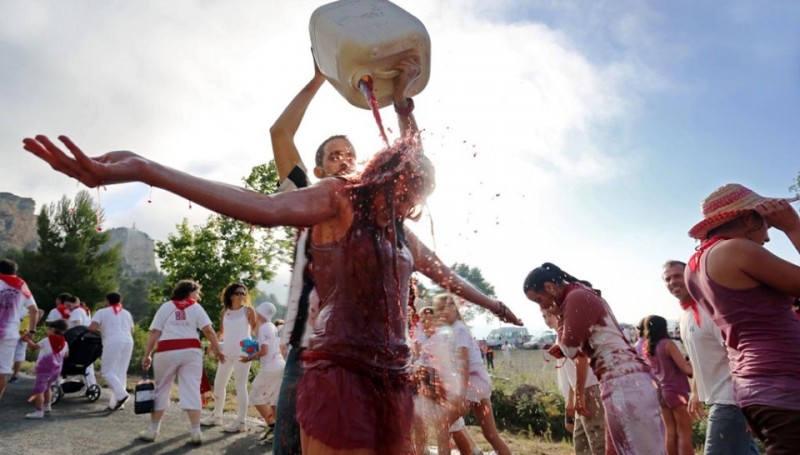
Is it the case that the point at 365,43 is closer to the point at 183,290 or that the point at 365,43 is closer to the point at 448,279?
the point at 448,279

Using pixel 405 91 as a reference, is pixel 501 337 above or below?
below

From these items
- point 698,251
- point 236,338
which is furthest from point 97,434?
point 698,251

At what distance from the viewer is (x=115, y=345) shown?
1026cm

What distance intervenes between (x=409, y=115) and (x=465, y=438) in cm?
492

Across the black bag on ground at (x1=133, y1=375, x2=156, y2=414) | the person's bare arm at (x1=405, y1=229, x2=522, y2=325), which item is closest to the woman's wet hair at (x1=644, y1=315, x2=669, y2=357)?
the person's bare arm at (x1=405, y1=229, x2=522, y2=325)

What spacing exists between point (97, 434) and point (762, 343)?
855 cm

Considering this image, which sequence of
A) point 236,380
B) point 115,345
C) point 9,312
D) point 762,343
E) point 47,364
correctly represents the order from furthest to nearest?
1. point 115,345
2. point 47,364
3. point 236,380
4. point 9,312
5. point 762,343

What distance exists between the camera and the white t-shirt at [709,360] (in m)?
4.15

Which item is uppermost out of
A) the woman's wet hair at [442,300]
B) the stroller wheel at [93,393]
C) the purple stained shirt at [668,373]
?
the woman's wet hair at [442,300]

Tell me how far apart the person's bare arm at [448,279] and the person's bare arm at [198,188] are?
66 cm

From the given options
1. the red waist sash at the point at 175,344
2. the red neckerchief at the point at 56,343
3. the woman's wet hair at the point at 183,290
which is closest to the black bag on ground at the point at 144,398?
the red waist sash at the point at 175,344

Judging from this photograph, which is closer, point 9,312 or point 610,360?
point 610,360

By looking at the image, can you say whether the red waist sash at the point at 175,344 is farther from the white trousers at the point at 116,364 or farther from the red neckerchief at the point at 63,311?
the red neckerchief at the point at 63,311

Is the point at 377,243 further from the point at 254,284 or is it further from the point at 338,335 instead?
the point at 254,284
